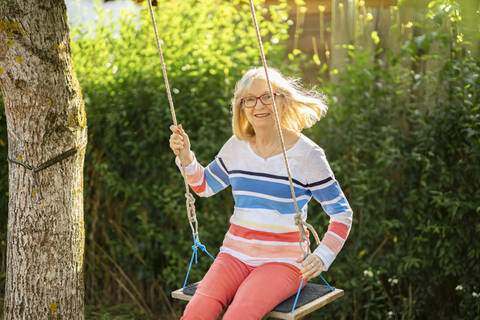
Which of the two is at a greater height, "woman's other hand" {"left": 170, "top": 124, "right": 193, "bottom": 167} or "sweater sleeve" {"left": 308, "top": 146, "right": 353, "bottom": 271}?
"woman's other hand" {"left": 170, "top": 124, "right": 193, "bottom": 167}

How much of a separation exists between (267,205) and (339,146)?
137 centimetres

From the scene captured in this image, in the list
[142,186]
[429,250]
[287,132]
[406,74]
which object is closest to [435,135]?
[406,74]

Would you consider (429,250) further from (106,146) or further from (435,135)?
(106,146)

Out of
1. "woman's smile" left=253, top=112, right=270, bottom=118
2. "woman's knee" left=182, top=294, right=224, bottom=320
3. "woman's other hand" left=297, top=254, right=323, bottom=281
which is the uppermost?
"woman's smile" left=253, top=112, right=270, bottom=118

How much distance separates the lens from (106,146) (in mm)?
4422

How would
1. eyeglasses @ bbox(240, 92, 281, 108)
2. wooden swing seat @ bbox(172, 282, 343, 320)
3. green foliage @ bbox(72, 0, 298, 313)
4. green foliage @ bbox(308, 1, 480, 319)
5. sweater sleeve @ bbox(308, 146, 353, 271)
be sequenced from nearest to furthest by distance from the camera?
1. wooden swing seat @ bbox(172, 282, 343, 320)
2. sweater sleeve @ bbox(308, 146, 353, 271)
3. eyeglasses @ bbox(240, 92, 281, 108)
4. green foliage @ bbox(308, 1, 480, 319)
5. green foliage @ bbox(72, 0, 298, 313)

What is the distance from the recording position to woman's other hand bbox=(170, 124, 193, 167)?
2.82 meters

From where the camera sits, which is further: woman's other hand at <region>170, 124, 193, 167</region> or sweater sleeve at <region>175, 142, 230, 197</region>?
sweater sleeve at <region>175, 142, 230, 197</region>

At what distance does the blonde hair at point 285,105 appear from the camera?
2.80m

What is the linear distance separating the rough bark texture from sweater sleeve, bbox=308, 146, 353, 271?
1.19m

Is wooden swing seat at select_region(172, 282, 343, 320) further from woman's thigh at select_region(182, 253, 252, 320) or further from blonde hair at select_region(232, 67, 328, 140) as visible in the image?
blonde hair at select_region(232, 67, 328, 140)

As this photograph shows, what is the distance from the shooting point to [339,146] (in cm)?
396

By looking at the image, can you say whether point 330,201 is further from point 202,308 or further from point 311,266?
point 202,308

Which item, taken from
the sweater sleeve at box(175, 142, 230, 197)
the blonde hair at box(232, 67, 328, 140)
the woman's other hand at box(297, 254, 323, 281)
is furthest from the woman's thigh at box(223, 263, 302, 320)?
the blonde hair at box(232, 67, 328, 140)
